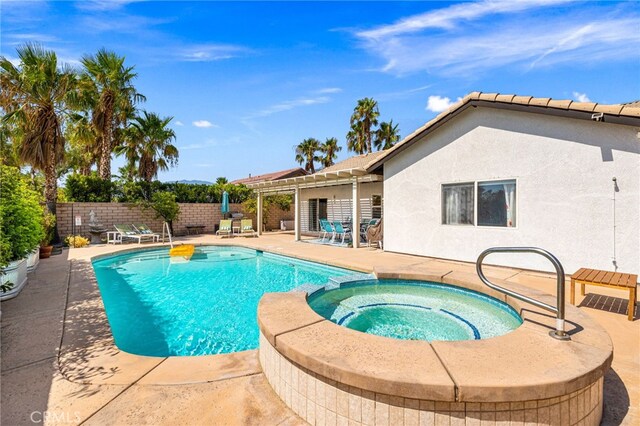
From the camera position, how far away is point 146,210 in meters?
17.1

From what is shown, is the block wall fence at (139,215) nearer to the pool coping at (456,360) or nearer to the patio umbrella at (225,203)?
the patio umbrella at (225,203)

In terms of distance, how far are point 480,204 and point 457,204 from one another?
2.22 feet

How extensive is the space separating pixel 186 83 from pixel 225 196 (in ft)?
24.6

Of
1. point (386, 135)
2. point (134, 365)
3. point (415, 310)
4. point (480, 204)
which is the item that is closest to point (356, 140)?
point (386, 135)

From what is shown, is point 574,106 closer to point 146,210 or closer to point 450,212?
point 450,212

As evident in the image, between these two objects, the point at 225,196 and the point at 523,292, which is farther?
the point at 225,196

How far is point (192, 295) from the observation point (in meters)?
7.30

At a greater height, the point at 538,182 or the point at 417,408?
the point at 538,182

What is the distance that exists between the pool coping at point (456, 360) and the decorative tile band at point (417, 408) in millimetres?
76

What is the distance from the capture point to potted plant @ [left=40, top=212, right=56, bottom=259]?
1049 centimetres

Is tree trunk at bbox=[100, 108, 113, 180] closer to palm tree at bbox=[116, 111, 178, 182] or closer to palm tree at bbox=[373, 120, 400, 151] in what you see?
palm tree at bbox=[116, 111, 178, 182]

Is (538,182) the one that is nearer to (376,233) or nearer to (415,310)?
(415,310)

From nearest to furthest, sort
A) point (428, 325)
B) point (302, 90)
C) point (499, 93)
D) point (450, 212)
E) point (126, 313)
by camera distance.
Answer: point (428, 325), point (126, 313), point (499, 93), point (450, 212), point (302, 90)

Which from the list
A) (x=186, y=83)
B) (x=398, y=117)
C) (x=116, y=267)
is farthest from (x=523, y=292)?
A: (x=398, y=117)
